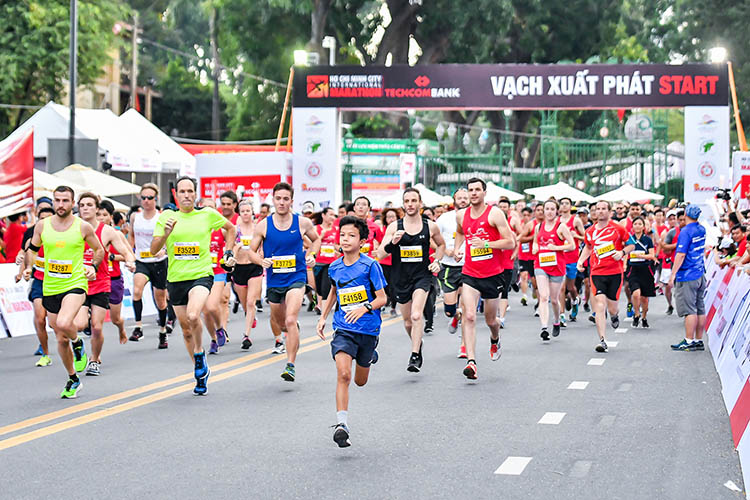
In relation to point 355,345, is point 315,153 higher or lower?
higher

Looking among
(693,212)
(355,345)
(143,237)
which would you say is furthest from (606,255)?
(355,345)

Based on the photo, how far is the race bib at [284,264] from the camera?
11531 mm

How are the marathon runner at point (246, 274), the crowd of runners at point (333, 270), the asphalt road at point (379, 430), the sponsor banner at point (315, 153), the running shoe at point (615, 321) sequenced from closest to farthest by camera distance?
the asphalt road at point (379, 430) → the crowd of runners at point (333, 270) → the marathon runner at point (246, 274) → the running shoe at point (615, 321) → the sponsor banner at point (315, 153)

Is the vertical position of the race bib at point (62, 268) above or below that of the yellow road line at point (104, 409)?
above

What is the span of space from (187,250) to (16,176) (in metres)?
6.36

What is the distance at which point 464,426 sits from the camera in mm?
8719

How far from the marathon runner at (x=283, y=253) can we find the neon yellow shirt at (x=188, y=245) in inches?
29.9

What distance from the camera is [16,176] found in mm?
16078

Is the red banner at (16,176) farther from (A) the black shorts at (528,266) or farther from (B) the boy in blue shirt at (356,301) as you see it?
(A) the black shorts at (528,266)

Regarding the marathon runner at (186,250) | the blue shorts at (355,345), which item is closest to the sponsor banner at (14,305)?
the marathon runner at (186,250)

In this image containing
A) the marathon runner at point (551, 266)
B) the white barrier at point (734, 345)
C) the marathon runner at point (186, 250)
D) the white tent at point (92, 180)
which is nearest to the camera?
the white barrier at point (734, 345)

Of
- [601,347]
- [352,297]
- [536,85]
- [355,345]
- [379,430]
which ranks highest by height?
[536,85]

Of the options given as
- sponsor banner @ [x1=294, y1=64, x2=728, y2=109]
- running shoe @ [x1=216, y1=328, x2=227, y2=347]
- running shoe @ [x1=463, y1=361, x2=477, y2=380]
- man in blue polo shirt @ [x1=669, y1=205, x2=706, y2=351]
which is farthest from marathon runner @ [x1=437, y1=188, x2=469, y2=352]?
sponsor banner @ [x1=294, y1=64, x2=728, y2=109]

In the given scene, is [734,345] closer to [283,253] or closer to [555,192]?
[283,253]
